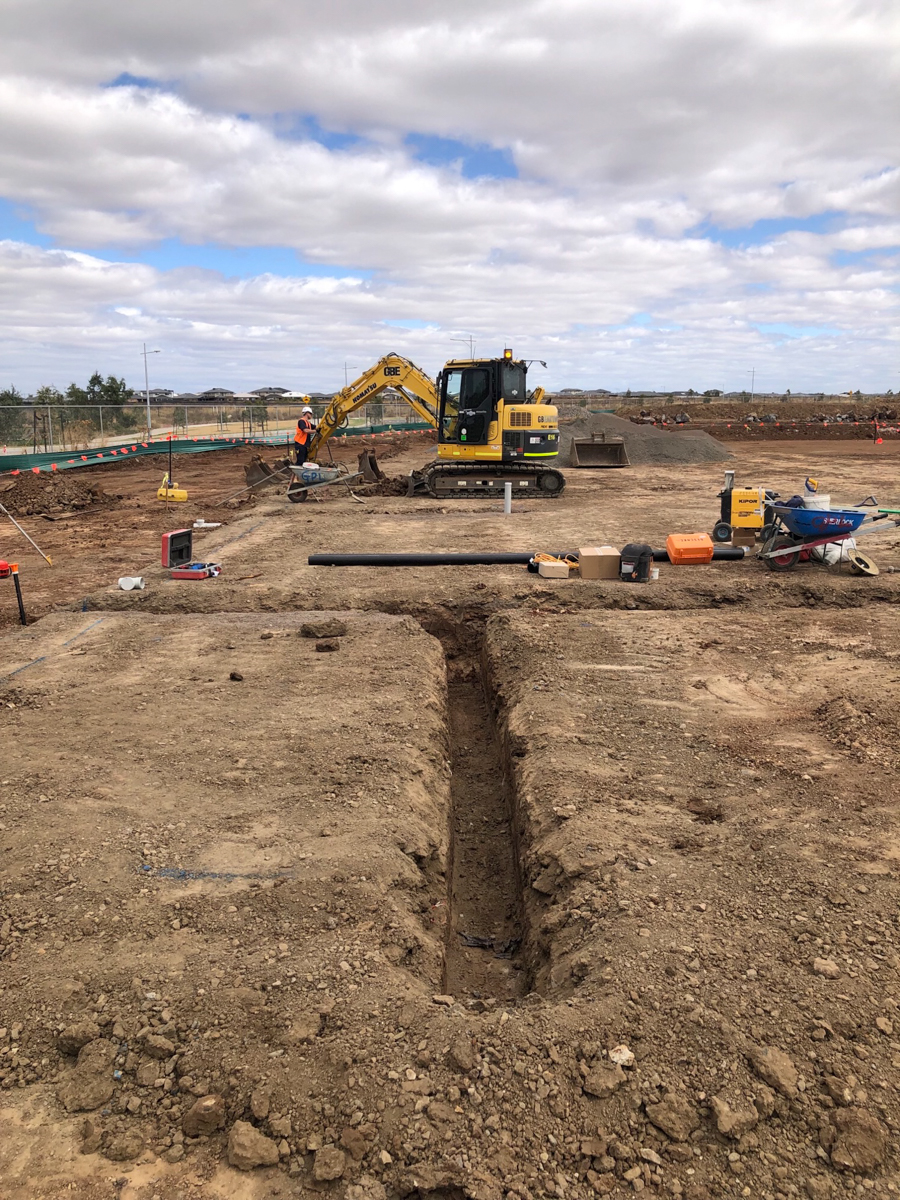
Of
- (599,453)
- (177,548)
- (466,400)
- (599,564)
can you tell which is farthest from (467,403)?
(599,453)

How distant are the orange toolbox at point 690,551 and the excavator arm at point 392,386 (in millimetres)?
9662

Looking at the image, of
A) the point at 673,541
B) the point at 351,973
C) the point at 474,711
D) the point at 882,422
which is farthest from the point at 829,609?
the point at 882,422

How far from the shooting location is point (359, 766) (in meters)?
5.94

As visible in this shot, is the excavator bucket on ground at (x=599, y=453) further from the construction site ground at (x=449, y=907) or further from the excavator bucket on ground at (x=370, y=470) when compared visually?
the construction site ground at (x=449, y=907)

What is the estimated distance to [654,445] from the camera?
1248 inches

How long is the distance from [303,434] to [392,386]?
8.83ft

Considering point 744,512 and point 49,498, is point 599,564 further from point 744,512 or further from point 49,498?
point 49,498

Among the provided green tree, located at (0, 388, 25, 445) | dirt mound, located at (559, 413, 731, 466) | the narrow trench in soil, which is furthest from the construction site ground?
green tree, located at (0, 388, 25, 445)

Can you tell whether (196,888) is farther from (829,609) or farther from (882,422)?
(882,422)

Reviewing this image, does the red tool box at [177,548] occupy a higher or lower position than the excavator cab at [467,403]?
lower

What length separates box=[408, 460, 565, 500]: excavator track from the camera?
1998 centimetres

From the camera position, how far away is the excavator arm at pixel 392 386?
2052 centimetres

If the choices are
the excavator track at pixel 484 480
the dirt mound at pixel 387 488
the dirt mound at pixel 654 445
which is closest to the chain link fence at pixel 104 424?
the dirt mound at pixel 387 488

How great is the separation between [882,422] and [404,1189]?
5618 cm
